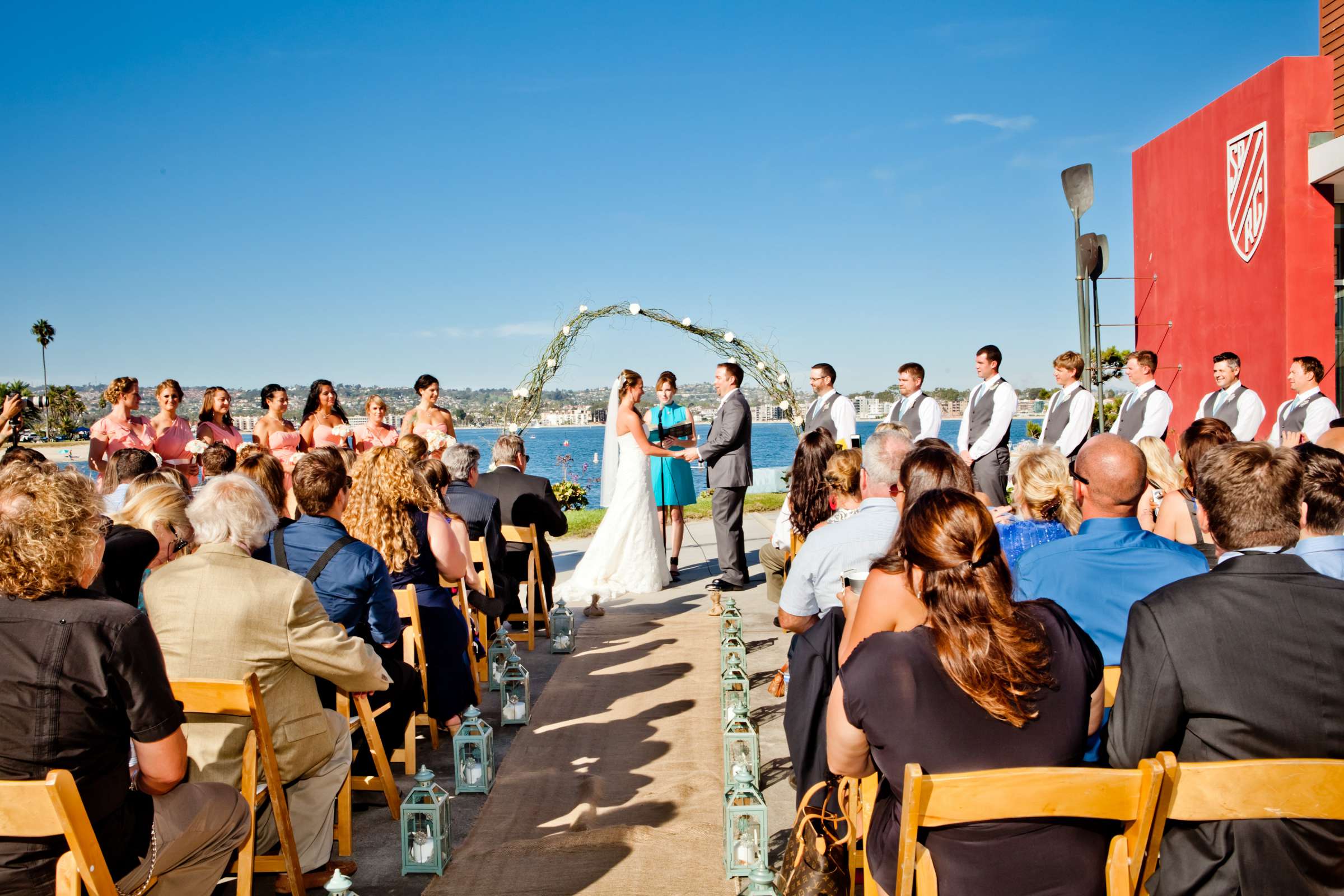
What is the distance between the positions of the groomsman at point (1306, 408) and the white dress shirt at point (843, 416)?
3.51m

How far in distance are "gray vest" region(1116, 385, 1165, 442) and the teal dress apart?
4.25 meters

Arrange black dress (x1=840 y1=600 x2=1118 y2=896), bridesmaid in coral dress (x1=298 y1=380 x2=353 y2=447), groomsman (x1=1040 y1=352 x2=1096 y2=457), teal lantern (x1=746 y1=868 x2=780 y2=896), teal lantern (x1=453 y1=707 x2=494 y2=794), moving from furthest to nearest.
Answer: groomsman (x1=1040 y1=352 x2=1096 y2=457) < bridesmaid in coral dress (x1=298 y1=380 x2=353 y2=447) < teal lantern (x1=453 y1=707 x2=494 y2=794) < teal lantern (x1=746 y1=868 x2=780 y2=896) < black dress (x1=840 y1=600 x2=1118 y2=896)

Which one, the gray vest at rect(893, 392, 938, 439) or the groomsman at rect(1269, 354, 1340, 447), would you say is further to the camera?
the gray vest at rect(893, 392, 938, 439)

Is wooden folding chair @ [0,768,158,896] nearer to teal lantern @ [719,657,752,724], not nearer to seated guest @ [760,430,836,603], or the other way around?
teal lantern @ [719,657,752,724]

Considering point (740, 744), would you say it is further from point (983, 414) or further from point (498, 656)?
point (983, 414)

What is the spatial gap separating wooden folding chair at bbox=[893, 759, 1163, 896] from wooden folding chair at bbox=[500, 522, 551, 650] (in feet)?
15.6

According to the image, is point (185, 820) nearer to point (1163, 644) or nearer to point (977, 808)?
point (977, 808)

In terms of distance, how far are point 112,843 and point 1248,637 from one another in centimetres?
284

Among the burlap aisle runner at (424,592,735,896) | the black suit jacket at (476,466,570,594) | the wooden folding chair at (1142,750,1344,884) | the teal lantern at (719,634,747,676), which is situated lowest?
the burlap aisle runner at (424,592,735,896)

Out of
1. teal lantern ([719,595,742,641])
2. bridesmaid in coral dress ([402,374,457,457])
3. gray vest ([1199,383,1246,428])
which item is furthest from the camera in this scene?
bridesmaid in coral dress ([402,374,457,457])

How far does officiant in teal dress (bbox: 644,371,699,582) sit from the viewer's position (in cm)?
895

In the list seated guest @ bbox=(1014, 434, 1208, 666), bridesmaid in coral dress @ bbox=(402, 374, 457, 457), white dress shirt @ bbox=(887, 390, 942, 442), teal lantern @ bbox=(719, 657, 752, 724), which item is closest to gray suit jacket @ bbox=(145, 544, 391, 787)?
teal lantern @ bbox=(719, 657, 752, 724)

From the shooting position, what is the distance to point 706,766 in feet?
14.2

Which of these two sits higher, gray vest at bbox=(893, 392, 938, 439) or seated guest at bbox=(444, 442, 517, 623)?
gray vest at bbox=(893, 392, 938, 439)
